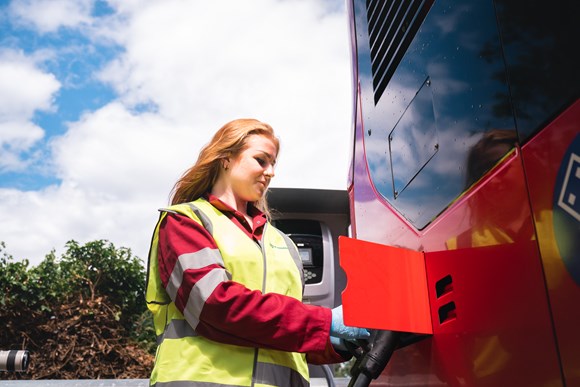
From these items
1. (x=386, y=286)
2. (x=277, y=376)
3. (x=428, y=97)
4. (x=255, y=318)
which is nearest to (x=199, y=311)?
(x=255, y=318)

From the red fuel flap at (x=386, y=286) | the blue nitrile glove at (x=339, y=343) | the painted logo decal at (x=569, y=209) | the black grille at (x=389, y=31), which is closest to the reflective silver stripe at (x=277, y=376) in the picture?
the blue nitrile glove at (x=339, y=343)

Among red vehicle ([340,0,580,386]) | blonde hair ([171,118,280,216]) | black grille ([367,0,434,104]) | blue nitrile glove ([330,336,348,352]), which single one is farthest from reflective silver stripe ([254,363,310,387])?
black grille ([367,0,434,104])

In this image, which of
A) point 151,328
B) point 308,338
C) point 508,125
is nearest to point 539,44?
point 508,125

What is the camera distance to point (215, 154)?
1919 millimetres

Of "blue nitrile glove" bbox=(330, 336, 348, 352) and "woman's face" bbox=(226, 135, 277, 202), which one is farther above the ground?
"woman's face" bbox=(226, 135, 277, 202)

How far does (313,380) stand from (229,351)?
1684mm

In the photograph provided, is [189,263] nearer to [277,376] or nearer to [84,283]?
[277,376]

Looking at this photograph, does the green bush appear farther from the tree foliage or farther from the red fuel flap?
the red fuel flap

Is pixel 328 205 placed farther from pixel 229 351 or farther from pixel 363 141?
pixel 229 351

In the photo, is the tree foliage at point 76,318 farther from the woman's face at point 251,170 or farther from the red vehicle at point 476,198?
the red vehicle at point 476,198

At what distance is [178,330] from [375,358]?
1.86 feet

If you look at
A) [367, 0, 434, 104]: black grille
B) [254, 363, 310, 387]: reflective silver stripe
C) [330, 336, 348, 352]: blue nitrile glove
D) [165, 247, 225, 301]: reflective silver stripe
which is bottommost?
[254, 363, 310, 387]: reflective silver stripe

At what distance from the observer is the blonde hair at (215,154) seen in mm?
1919

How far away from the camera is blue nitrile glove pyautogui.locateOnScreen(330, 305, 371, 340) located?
1488 mm
